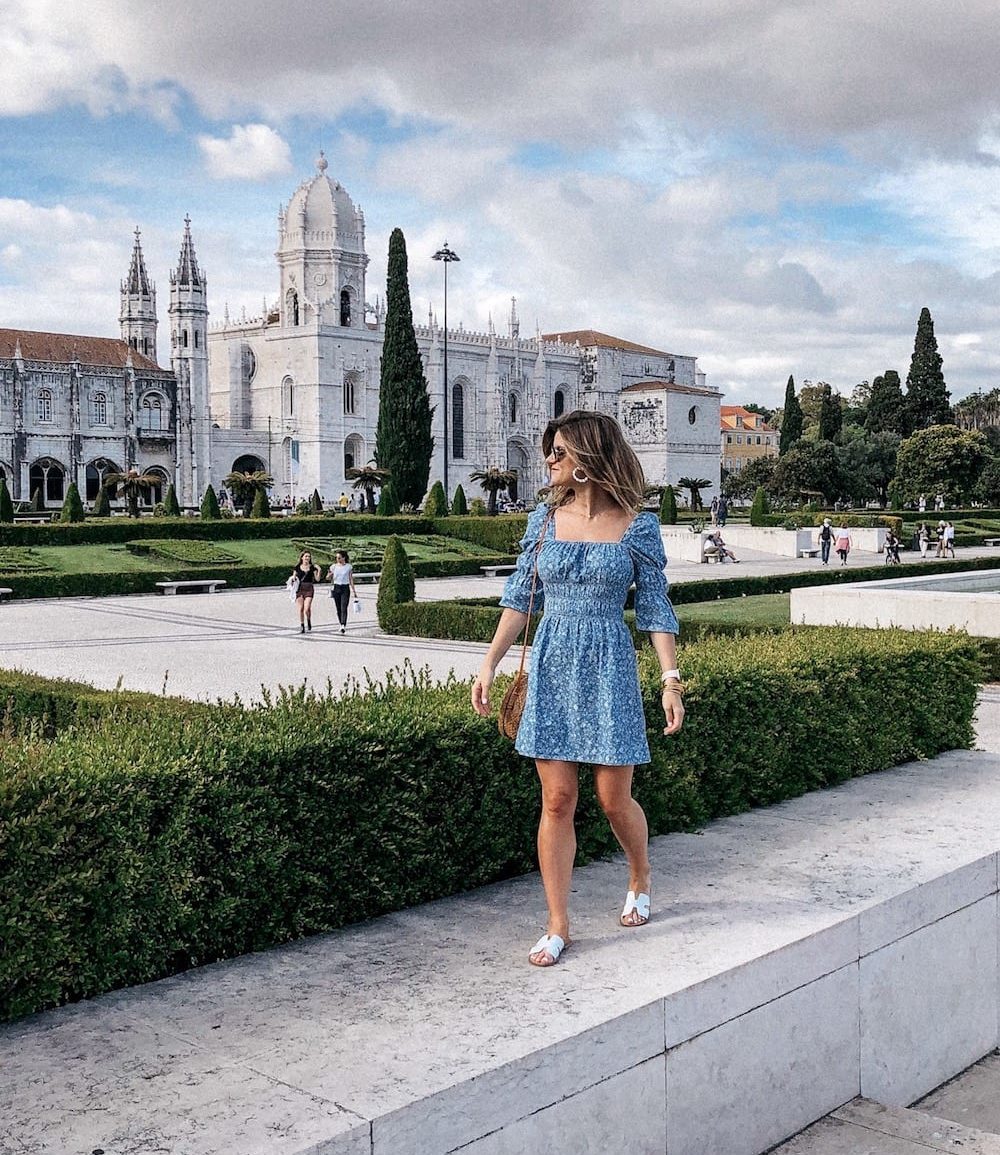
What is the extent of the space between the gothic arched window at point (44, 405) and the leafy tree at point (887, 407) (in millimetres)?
43269

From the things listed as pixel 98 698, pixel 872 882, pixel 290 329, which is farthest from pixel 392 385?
pixel 872 882

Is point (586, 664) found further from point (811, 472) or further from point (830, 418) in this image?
point (830, 418)

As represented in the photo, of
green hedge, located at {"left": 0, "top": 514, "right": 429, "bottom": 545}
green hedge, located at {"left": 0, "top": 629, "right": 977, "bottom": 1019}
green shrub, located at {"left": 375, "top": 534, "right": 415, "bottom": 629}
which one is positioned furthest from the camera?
green hedge, located at {"left": 0, "top": 514, "right": 429, "bottom": 545}

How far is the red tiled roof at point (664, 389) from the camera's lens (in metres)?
84.9

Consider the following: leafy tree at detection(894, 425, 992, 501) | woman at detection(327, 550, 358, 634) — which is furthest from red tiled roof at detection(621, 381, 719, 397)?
woman at detection(327, 550, 358, 634)

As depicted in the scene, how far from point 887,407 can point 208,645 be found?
6326cm

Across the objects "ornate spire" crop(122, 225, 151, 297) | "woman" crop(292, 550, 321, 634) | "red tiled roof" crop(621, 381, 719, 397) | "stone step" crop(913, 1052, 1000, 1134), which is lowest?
"stone step" crop(913, 1052, 1000, 1134)

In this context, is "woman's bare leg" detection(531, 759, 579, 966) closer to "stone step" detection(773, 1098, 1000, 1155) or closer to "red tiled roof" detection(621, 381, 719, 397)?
"stone step" detection(773, 1098, 1000, 1155)

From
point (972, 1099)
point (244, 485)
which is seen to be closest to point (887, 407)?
point (244, 485)

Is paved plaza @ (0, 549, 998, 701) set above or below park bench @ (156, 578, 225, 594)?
below

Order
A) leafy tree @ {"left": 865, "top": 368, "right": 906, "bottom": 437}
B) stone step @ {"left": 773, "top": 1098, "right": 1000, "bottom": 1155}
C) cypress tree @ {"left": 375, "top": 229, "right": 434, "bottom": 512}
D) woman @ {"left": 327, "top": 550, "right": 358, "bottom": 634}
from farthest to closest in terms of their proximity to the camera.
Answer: leafy tree @ {"left": 865, "top": 368, "right": 906, "bottom": 437} < cypress tree @ {"left": 375, "top": 229, "right": 434, "bottom": 512} < woman @ {"left": 327, "top": 550, "right": 358, "bottom": 634} < stone step @ {"left": 773, "top": 1098, "right": 1000, "bottom": 1155}

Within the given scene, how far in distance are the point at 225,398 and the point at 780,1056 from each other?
72.4m

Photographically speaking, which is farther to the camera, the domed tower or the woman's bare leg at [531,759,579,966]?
the domed tower

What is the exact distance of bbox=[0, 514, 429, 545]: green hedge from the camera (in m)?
28.9
